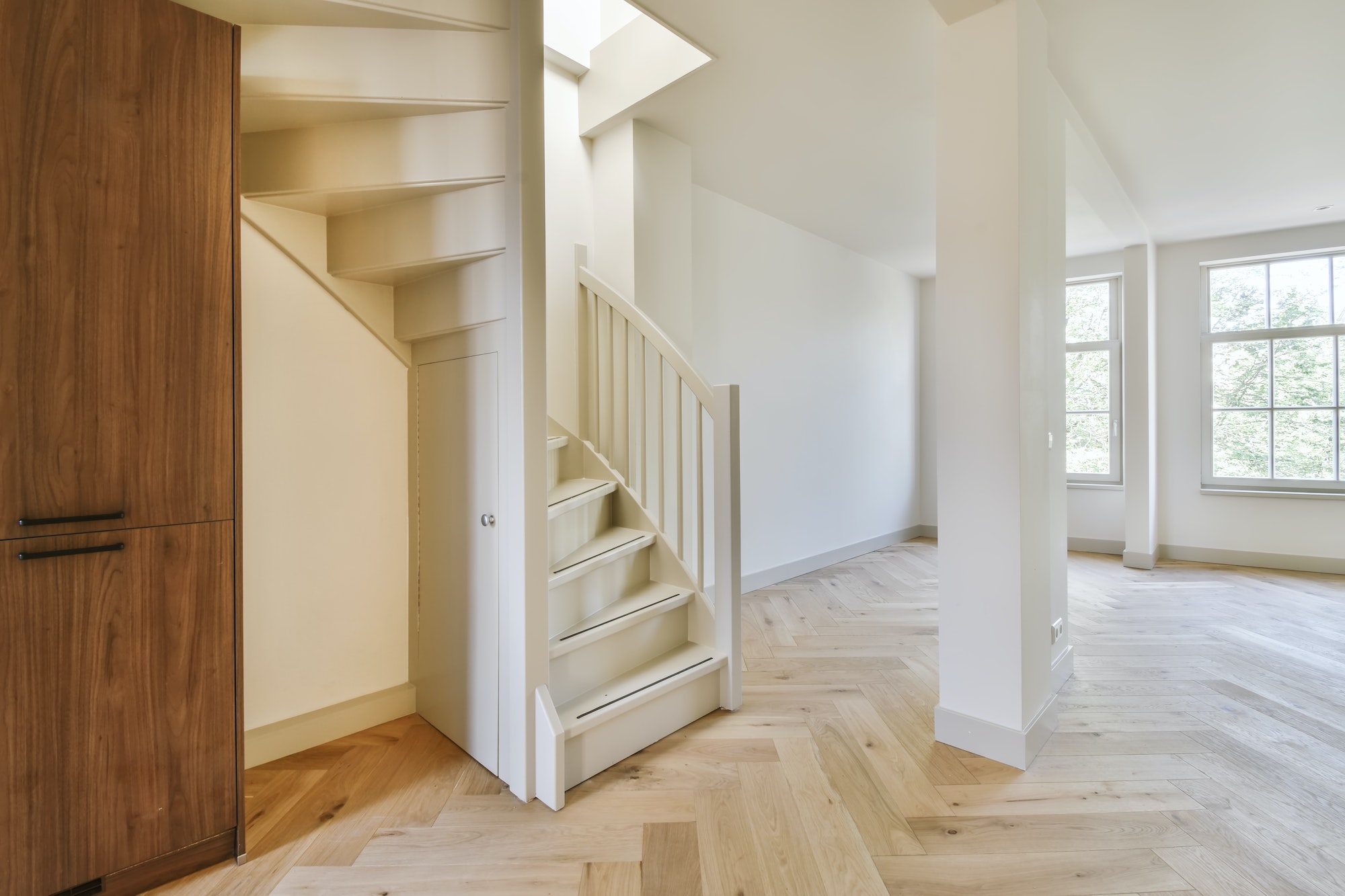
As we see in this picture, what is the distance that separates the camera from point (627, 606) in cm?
225

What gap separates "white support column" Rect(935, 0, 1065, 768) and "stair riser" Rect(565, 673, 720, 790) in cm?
83

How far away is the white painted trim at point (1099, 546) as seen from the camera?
514 centimetres

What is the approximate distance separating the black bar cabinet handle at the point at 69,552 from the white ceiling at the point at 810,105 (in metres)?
2.20

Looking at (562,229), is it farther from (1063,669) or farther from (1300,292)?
(1300,292)

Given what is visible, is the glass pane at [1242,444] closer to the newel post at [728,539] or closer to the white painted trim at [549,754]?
the newel post at [728,539]

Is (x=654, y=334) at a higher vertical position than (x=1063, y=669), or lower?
higher

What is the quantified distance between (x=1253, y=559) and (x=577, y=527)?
17.8ft

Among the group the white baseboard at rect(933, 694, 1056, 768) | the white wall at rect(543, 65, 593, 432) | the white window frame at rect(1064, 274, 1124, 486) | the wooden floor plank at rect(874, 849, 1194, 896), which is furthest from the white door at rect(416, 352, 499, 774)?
the white window frame at rect(1064, 274, 1124, 486)

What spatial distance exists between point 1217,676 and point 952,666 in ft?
5.22

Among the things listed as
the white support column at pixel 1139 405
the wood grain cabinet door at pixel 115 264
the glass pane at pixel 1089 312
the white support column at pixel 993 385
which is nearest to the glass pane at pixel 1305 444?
the white support column at pixel 1139 405

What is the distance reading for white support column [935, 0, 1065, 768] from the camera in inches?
73.1

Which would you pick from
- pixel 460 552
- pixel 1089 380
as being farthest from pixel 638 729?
pixel 1089 380

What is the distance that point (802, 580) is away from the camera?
4.29 meters

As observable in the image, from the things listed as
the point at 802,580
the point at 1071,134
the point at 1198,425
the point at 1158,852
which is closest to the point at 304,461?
the point at 1158,852
